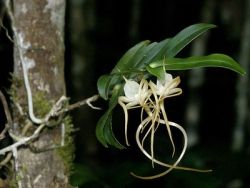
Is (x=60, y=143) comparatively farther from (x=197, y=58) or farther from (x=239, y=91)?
(x=239, y=91)

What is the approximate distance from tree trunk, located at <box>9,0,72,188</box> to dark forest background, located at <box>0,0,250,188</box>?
115mm

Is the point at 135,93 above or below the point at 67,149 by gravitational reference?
above

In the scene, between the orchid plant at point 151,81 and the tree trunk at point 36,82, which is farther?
the tree trunk at point 36,82

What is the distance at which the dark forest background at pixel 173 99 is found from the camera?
3.17 metres

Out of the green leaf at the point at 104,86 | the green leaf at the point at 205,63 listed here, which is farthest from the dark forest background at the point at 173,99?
the green leaf at the point at 205,63

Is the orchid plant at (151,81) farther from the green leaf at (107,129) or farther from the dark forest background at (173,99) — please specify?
the dark forest background at (173,99)

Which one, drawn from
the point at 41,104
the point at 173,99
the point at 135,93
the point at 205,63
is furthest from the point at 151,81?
the point at 173,99

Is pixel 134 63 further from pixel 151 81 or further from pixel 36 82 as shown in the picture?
pixel 36 82

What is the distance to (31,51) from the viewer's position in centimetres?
173

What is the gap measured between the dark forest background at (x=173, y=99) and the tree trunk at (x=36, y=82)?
0.38 feet

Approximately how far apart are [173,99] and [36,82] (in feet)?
17.1

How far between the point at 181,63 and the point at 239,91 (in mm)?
3868

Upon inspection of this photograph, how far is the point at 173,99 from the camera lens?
22.6ft

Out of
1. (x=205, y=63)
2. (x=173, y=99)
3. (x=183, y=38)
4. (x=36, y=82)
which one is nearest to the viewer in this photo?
(x=205, y=63)
